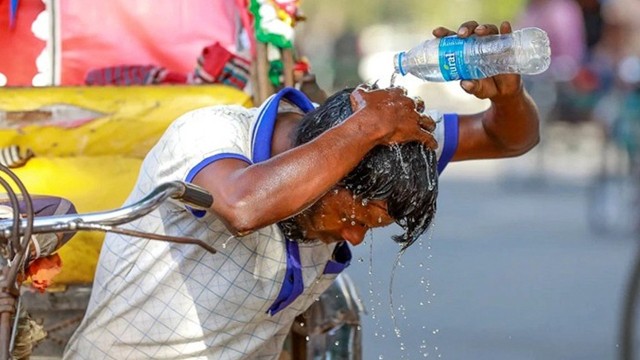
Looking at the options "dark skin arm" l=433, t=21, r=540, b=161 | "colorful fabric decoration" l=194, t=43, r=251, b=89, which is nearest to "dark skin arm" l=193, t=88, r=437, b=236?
"dark skin arm" l=433, t=21, r=540, b=161

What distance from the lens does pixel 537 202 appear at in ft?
40.1

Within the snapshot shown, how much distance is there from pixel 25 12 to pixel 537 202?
8196 mm

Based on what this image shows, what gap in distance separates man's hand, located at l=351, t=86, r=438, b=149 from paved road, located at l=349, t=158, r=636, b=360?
286 centimetres

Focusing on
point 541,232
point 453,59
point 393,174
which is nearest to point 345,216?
point 393,174

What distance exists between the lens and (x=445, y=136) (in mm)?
3512

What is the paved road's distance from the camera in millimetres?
7125

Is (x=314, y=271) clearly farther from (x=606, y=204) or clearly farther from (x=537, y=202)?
(x=537, y=202)

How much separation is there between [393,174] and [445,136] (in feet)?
2.32

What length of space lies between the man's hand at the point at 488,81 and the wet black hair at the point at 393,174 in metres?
0.31

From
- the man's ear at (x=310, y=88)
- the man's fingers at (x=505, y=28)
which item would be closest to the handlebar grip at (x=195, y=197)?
the man's fingers at (x=505, y=28)

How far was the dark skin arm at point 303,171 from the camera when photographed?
2.74 metres

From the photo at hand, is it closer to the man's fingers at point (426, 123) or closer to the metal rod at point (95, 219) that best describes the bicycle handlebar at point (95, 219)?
the metal rod at point (95, 219)

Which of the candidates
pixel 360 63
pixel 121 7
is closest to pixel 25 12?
pixel 121 7

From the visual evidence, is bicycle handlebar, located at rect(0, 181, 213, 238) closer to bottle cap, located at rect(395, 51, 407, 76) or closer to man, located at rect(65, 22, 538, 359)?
man, located at rect(65, 22, 538, 359)
